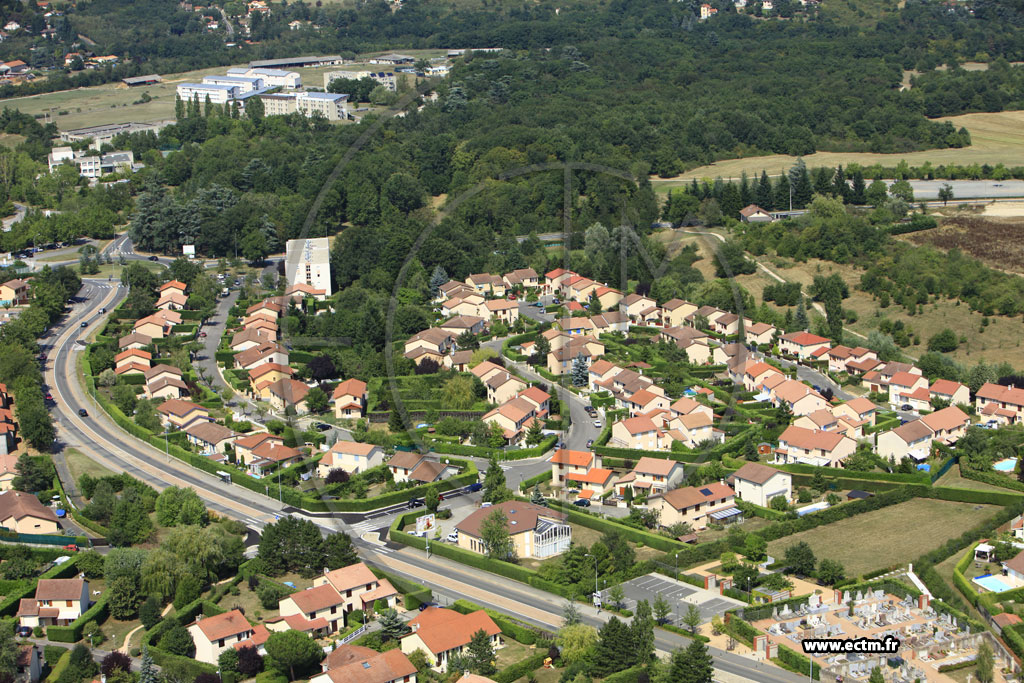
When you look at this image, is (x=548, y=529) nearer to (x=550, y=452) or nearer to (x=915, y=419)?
(x=550, y=452)

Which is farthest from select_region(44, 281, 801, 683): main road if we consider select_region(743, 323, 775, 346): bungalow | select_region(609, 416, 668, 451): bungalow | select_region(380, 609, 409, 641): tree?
select_region(743, 323, 775, 346): bungalow

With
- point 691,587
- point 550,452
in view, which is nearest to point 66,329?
point 550,452

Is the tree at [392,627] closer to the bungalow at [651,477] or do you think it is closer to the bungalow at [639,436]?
the bungalow at [651,477]

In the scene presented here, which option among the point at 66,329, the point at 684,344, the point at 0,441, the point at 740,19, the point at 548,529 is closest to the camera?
the point at 548,529

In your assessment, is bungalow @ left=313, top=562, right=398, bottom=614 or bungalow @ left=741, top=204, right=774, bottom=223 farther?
bungalow @ left=741, top=204, right=774, bottom=223

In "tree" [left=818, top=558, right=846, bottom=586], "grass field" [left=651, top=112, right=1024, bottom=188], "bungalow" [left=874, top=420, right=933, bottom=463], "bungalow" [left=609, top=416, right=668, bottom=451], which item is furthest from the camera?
"grass field" [left=651, top=112, right=1024, bottom=188]

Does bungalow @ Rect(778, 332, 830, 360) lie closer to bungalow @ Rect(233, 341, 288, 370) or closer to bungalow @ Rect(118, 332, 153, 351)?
bungalow @ Rect(233, 341, 288, 370)

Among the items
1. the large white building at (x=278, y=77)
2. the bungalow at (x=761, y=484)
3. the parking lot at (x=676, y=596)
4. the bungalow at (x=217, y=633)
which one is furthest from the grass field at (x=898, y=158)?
the bungalow at (x=217, y=633)
